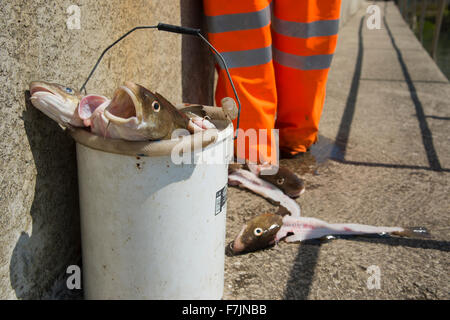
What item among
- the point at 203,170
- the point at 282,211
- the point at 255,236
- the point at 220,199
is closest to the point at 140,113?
the point at 203,170

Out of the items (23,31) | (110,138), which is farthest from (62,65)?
(110,138)

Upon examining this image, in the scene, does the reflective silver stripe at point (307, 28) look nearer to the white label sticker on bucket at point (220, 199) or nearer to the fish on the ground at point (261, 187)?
the fish on the ground at point (261, 187)

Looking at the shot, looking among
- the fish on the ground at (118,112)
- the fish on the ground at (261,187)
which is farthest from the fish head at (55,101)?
the fish on the ground at (261,187)

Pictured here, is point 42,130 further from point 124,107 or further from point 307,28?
point 307,28

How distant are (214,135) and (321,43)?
1.69 meters

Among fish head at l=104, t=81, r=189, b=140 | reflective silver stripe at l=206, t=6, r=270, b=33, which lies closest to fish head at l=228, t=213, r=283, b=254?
fish head at l=104, t=81, r=189, b=140

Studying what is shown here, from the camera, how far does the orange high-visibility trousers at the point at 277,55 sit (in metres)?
2.59

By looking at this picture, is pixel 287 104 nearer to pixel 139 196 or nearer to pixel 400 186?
pixel 400 186

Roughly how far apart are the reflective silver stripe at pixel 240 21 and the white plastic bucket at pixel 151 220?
3.92ft

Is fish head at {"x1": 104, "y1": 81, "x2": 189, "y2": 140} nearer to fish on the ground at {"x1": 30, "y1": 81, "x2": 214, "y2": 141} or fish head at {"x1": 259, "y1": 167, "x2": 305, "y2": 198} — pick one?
fish on the ground at {"x1": 30, "y1": 81, "x2": 214, "y2": 141}

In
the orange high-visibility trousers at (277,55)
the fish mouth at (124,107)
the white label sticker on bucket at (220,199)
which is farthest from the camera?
the orange high-visibility trousers at (277,55)

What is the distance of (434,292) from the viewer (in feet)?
6.10

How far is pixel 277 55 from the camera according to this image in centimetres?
298

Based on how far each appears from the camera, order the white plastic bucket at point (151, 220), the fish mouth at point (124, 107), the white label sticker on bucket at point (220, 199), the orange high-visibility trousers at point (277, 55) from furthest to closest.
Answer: the orange high-visibility trousers at point (277, 55)
the white label sticker on bucket at point (220, 199)
the white plastic bucket at point (151, 220)
the fish mouth at point (124, 107)
